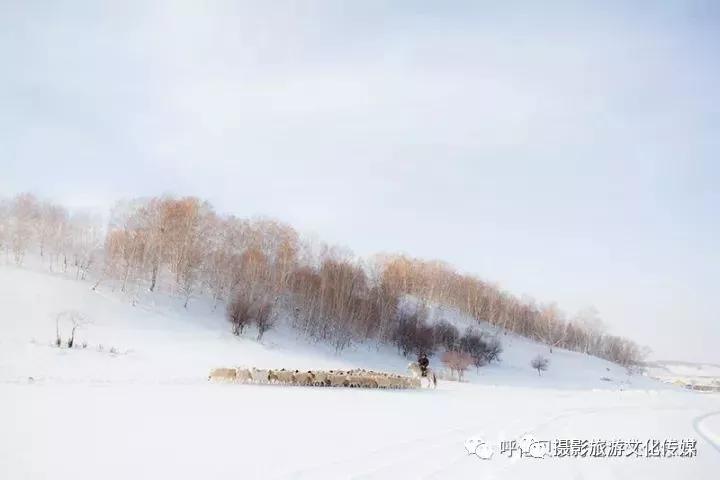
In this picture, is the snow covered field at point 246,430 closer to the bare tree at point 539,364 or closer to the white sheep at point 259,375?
the white sheep at point 259,375

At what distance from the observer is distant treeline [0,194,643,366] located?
1754 inches

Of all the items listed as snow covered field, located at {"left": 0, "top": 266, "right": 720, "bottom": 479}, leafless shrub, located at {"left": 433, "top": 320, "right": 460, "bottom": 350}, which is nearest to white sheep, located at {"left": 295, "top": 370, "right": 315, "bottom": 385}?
snow covered field, located at {"left": 0, "top": 266, "right": 720, "bottom": 479}

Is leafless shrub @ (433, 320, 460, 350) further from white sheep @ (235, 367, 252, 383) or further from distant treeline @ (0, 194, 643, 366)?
white sheep @ (235, 367, 252, 383)

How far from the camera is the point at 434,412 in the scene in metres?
12.8

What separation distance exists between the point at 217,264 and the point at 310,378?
3097cm

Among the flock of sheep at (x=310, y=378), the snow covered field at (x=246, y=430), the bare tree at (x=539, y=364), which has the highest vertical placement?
the snow covered field at (x=246, y=430)

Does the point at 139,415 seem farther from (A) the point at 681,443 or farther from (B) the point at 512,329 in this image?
(B) the point at 512,329

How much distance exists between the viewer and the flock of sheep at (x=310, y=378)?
17.9 meters

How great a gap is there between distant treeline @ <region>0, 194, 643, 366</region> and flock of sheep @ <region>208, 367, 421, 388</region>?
20.4 meters

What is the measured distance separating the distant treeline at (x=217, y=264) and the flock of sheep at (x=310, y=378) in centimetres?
2039

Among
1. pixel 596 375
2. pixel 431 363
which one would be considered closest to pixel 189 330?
pixel 431 363

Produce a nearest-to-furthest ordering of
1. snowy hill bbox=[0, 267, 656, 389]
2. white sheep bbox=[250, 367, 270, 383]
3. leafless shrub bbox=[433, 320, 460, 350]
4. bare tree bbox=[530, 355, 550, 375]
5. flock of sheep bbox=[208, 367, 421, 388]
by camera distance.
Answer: snowy hill bbox=[0, 267, 656, 389] < flock of sheep bbox=[208, 367, 421, 388] < white sheep bbox=[250, 367, 270, 383] < leafless shrub bbox=[433, 320, 460, 350] < bare tree bbox=[530, 355, 550, 375]

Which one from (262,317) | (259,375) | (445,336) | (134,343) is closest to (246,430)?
(259,375)

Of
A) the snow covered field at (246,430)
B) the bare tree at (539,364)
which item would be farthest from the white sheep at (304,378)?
the bare tree at (539,364)
